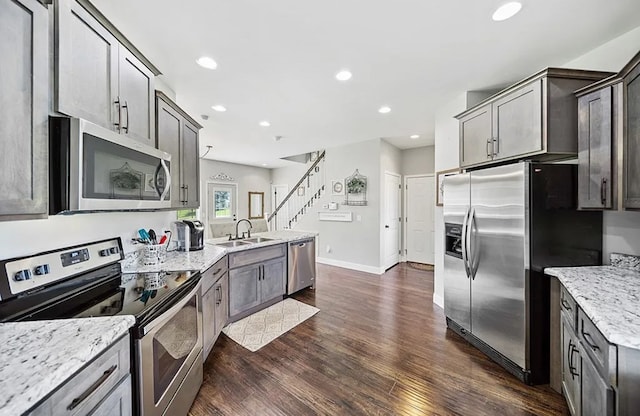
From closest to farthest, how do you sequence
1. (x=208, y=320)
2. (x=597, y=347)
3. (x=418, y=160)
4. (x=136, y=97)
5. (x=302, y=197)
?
(x=597, y=347) < (x=136, y=97) < (x=208, y=320) < (x=418, y=160) < (x=302, y=197)

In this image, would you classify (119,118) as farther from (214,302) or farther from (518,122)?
(518,122)

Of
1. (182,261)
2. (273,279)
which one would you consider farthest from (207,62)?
(273,279)

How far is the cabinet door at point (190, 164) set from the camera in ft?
8.53

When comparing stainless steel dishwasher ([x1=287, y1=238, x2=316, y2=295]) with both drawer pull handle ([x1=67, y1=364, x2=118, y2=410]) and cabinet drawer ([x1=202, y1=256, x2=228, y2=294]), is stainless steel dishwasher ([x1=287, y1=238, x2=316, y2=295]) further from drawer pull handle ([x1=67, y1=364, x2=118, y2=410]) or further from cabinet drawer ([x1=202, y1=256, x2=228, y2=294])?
drawer pull handle ([x1=67, y1=364, x2=118, y2=410])

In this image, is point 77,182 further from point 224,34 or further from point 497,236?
point 497,236

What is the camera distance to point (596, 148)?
1779mm

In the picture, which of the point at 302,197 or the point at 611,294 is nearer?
the point at 611,294

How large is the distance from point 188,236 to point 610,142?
3.55 meters

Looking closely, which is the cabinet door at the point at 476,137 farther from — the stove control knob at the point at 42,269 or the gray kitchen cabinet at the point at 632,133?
the stove control knob at the point at 42,269

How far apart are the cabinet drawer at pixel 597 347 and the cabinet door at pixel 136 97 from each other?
284 centimetres

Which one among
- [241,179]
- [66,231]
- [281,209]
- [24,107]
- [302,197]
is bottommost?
[66,231]

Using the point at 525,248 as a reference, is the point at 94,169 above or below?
above

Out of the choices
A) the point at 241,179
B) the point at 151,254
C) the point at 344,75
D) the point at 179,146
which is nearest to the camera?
the point at 151,254

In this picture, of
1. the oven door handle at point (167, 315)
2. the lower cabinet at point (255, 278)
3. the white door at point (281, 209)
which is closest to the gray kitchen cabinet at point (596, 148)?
the oven door handle at point (167, 315)
